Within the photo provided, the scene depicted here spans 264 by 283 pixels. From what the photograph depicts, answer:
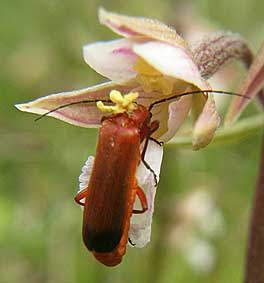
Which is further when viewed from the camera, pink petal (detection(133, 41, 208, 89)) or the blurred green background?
the blurred green background

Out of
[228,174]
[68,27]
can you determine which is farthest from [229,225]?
[68,27]

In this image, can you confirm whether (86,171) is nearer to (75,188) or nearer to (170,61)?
(170,61)

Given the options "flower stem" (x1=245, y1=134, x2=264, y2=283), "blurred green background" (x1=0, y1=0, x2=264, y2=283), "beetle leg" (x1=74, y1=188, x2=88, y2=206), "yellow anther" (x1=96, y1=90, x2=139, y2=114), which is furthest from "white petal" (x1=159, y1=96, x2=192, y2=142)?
"blurred green background" (x1=0, y1=0, x2=264, y2=283)

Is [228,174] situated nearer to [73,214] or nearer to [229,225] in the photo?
[229,225]

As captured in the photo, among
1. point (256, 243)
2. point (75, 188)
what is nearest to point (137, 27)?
point (256, 243)

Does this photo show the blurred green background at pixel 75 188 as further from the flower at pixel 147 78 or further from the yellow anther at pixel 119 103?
the yellow anther at pixel 119 103

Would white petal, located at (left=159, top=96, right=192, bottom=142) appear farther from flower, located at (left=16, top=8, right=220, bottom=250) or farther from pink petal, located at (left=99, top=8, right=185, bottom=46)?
pink petal, located at (left=99, top=8, right=185, bottom=46)

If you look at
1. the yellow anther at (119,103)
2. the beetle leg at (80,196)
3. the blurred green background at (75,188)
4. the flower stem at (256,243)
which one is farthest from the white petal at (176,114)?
the blurred green background at (75,188)
